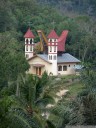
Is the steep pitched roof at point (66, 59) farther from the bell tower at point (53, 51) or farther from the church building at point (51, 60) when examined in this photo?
the bell tower at point (53, 51)

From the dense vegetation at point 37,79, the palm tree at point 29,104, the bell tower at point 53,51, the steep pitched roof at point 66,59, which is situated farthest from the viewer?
the steep pitched roof at point 66,59

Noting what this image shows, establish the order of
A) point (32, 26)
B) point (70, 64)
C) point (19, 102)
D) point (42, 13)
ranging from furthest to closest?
point (42, 13) < point (32, 26) < point (70, 64) < point (19, 102)

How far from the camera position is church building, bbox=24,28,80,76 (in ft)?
161

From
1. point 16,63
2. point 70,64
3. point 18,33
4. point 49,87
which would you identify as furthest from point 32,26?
point 49,87

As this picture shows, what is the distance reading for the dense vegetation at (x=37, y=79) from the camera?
2072cm

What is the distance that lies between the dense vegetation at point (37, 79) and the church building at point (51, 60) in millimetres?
1542

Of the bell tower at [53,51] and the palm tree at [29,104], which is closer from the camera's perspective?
the palm tree at [29,104]

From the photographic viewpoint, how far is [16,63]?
34594 mm

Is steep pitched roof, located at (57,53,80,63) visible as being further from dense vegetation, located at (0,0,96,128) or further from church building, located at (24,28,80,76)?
dense vegetation, located at (0,0,96,128)

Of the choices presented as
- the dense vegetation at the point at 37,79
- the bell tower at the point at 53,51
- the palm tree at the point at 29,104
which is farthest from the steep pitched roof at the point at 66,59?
the palm tree at the point at 29,104

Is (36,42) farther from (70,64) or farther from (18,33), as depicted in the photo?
(70,64)

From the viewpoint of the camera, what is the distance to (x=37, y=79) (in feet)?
75.8

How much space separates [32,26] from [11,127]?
4387 cm

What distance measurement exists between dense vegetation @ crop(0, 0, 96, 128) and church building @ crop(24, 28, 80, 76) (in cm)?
154
